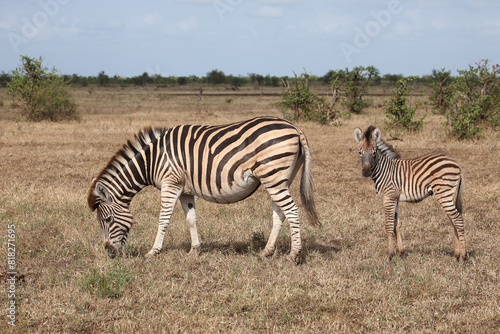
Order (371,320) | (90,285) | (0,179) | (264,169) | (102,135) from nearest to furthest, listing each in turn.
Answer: (371,320) < (90,285) < (264,169) < (0,179) < (102,135)

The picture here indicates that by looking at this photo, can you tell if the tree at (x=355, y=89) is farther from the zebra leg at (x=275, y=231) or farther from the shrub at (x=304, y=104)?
the zebra leg at (x=275, y=231)

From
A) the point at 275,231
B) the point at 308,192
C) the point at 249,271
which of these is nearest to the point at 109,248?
the point at 249,271

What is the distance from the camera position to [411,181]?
21.0 ft

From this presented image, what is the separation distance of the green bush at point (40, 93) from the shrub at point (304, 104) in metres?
10.6

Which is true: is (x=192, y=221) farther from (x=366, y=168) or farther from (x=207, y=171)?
(x=366, y=168)

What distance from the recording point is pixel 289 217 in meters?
6.13

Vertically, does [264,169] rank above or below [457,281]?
above

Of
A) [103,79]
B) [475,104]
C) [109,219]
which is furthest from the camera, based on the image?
[103,79]

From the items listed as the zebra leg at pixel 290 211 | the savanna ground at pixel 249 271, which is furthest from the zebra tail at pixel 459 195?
the zebra leg at pixel 290 211

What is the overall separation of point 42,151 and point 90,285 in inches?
407

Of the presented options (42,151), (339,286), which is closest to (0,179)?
(42,151)

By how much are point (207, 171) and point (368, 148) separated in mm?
2164

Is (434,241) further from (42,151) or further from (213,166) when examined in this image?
(42,151)

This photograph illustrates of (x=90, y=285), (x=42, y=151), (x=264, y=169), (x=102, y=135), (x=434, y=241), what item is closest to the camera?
(x=90, y=285)
